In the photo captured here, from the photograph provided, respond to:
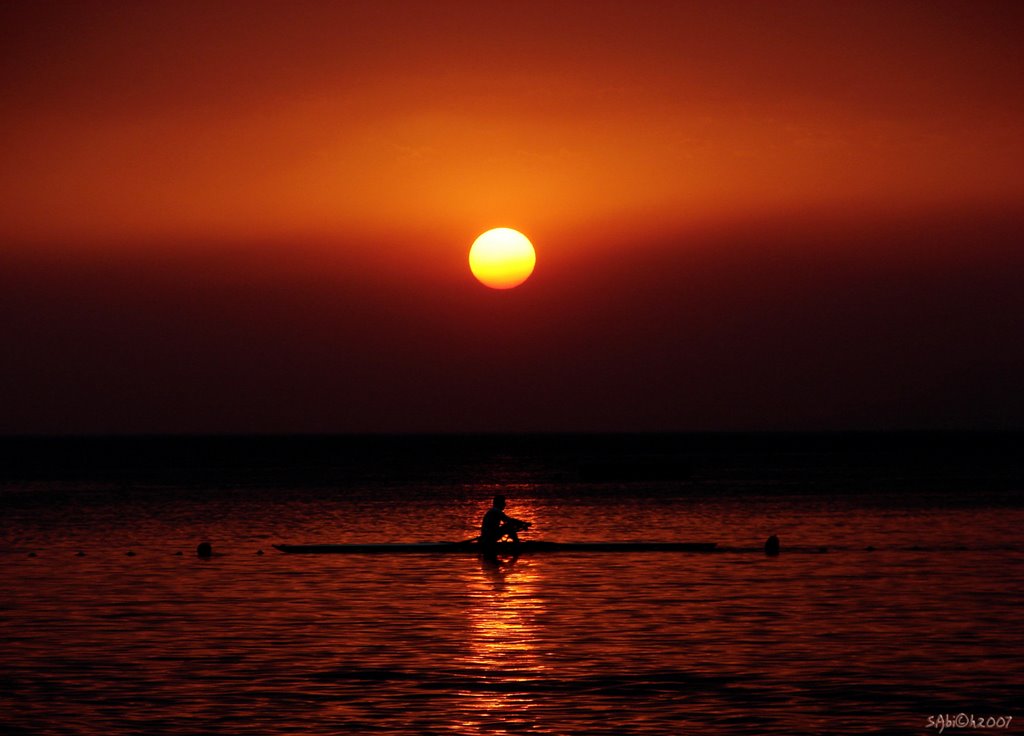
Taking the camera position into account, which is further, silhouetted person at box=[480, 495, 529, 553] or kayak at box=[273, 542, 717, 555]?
kayak at box=[273, 542, 717, 555]

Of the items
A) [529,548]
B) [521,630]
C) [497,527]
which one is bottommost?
[521,630]

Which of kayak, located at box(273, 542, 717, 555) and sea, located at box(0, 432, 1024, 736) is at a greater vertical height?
kayak, located at box(273, 542, 717, 555)

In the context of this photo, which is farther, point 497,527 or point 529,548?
point 529,548

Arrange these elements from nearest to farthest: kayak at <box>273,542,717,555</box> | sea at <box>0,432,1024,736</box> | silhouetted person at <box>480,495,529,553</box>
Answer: sea at <box>0,432,1024,736</box>
silhouetted person at <box>480,495,529,553</box>
kayak at <box>273,542,717,555</box>

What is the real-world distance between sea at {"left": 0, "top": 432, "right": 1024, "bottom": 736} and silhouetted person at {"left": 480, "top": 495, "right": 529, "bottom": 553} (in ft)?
3.23

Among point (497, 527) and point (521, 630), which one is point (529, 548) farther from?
point (521, 630)

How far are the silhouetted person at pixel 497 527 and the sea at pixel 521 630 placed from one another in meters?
0.98

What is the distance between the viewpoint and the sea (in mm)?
21969

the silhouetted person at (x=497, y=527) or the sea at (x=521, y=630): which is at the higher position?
the silhouetted person at (x=497, y=527)

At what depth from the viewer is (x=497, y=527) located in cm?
4488

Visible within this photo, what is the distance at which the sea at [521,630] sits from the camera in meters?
22.0

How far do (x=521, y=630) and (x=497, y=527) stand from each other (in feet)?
47.0

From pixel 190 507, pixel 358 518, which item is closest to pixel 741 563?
pixel 358 518

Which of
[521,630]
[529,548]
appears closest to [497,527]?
[529,548]
